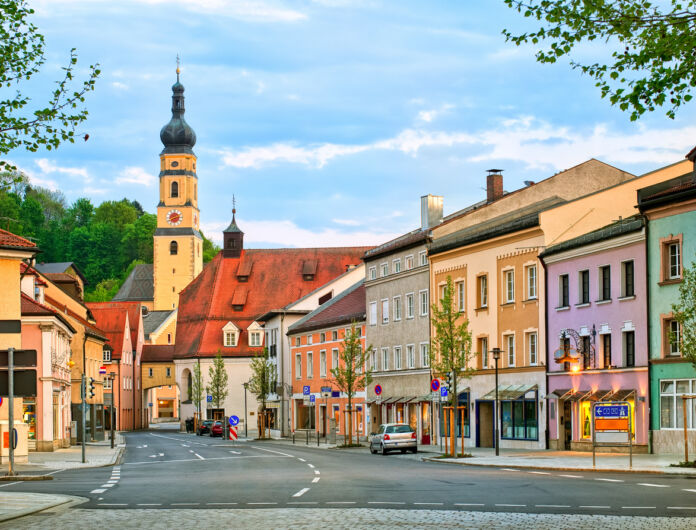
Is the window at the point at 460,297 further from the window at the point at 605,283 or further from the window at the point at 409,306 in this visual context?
the window at the point at 605,283

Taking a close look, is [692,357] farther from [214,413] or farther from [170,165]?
[170,165]

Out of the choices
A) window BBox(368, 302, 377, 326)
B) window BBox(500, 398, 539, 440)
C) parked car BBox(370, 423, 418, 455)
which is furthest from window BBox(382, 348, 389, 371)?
parked car BBox(370, 423, 418, 455)

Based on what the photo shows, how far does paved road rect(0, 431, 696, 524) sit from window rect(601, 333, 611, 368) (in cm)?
1176

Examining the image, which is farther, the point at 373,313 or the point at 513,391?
the point at 373,313

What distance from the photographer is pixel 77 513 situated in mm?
18969

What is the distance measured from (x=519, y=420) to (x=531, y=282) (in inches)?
244

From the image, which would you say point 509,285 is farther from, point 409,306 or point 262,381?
point 262,381

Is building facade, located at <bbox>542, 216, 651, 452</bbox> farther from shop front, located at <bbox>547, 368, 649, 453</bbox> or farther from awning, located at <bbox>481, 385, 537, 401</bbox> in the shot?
awning, located at <bbox>481, 385, 537, 401</bbox>

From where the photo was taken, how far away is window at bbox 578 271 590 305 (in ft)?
153

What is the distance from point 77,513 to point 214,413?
312ft

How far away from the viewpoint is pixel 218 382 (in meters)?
106

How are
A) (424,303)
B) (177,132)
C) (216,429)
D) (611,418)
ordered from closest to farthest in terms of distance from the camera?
(611,418) < (424,303) < (216,429) < (177,132)

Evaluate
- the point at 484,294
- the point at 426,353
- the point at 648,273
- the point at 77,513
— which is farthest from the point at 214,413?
the point at 77,513

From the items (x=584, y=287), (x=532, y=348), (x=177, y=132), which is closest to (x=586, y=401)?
(x=584, y=287)
